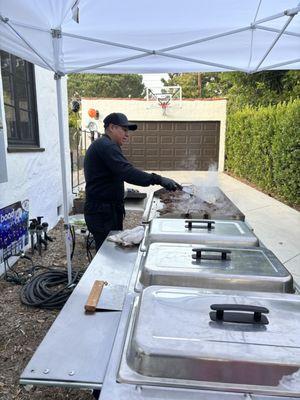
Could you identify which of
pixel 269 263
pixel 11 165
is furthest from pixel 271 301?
pixel 11 165

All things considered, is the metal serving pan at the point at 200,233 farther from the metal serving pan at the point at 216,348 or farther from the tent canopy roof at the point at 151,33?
the tent canopy roof at the point at 151,33

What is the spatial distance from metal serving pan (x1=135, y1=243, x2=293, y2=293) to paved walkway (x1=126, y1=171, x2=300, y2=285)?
2.12 m

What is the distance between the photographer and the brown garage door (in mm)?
15008

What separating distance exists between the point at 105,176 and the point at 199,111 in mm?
12689

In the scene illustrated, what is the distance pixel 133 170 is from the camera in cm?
257

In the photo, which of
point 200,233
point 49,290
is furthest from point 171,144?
point 200,233

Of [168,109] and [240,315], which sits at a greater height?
Answer: [168,109]

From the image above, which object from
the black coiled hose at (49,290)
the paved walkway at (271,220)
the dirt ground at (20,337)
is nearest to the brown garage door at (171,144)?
the paved walkway at (271,220)

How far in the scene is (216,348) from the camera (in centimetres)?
89

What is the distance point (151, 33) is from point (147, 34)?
42mm

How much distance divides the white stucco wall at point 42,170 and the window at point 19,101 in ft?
0.39

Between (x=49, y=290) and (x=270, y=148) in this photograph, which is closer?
(x=49, y=290)

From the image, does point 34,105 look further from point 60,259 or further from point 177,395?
point 177,395

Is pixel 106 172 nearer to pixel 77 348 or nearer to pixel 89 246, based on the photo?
pixel 77 348
